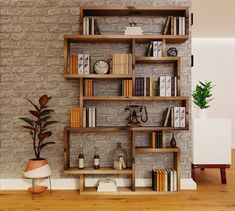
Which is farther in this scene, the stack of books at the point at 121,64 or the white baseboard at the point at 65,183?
the white baseboard at the point at 65,183

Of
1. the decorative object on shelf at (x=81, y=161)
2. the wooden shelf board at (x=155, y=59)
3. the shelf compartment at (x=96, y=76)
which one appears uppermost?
the wooden shelf board at (x=155, y=59)

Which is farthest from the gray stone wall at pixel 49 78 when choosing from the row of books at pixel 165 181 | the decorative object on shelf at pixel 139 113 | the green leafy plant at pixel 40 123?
the row of books at pixel 165 181

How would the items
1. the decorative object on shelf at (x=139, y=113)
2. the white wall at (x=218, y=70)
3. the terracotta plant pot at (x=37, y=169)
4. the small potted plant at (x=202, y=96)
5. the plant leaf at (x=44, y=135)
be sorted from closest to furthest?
the terracotta plant pot at (x=37, y=169), the plant leaf at (x=44, y=135), the decorative object on shelf at (x=139, y=113), the small potted plant at (x=202, y=96), the white wall at (x=218, y=70)

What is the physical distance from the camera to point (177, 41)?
3.81 metres

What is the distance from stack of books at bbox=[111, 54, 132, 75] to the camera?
144 inches

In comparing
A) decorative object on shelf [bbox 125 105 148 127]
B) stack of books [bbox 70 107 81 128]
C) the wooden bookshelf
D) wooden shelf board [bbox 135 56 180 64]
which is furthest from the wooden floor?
wooden shelf board [bbox 135 56 180 64]

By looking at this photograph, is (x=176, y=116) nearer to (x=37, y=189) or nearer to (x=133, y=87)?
(x=133, y=87)

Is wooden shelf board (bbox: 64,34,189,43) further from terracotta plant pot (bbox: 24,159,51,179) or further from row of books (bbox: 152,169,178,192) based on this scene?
row of books (bbox: 152,169,178,192)

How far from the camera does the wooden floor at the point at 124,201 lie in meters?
3.18

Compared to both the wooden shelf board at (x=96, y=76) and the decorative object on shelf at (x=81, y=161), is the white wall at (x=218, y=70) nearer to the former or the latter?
the wooden shelf board at (x=96, y=76)

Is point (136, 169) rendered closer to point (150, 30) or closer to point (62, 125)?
point (62, 125)

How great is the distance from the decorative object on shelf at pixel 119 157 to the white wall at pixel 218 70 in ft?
13.1

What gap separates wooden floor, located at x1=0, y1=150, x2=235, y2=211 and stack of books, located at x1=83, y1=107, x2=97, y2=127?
0.79m

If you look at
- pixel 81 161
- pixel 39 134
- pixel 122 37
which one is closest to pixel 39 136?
pixel 39 134
